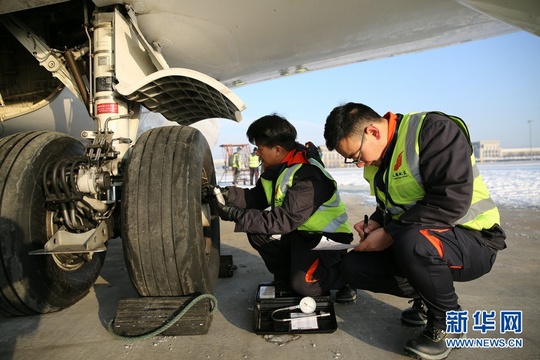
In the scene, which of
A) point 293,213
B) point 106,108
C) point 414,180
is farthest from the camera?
point 106,108

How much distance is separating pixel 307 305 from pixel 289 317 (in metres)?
0.11

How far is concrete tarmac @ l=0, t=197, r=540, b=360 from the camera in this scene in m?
1.62

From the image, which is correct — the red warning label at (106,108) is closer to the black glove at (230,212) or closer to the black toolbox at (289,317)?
the black glove at (230,212)

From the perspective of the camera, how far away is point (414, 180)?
5.67 feet

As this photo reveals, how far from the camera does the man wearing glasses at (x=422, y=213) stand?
1.60 metres

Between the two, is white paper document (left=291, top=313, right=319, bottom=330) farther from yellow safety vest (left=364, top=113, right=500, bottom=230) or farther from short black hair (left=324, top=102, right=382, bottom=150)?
short black hair (left=324, top=102, right=382, bottom=150)

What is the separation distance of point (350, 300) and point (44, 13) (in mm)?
2815

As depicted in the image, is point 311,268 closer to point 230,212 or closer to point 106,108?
point 230,212

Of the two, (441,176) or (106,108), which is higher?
(106,108)

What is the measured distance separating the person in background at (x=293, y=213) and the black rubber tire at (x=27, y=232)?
3.16ft

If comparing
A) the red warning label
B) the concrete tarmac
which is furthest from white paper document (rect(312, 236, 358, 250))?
the red warning label

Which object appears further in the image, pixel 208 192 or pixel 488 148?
pixel 488 148

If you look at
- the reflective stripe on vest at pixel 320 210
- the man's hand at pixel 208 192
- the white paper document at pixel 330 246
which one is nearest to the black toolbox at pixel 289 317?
the white paper document at pixel 330 246

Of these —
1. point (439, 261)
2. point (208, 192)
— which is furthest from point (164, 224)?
point (439, 261)
